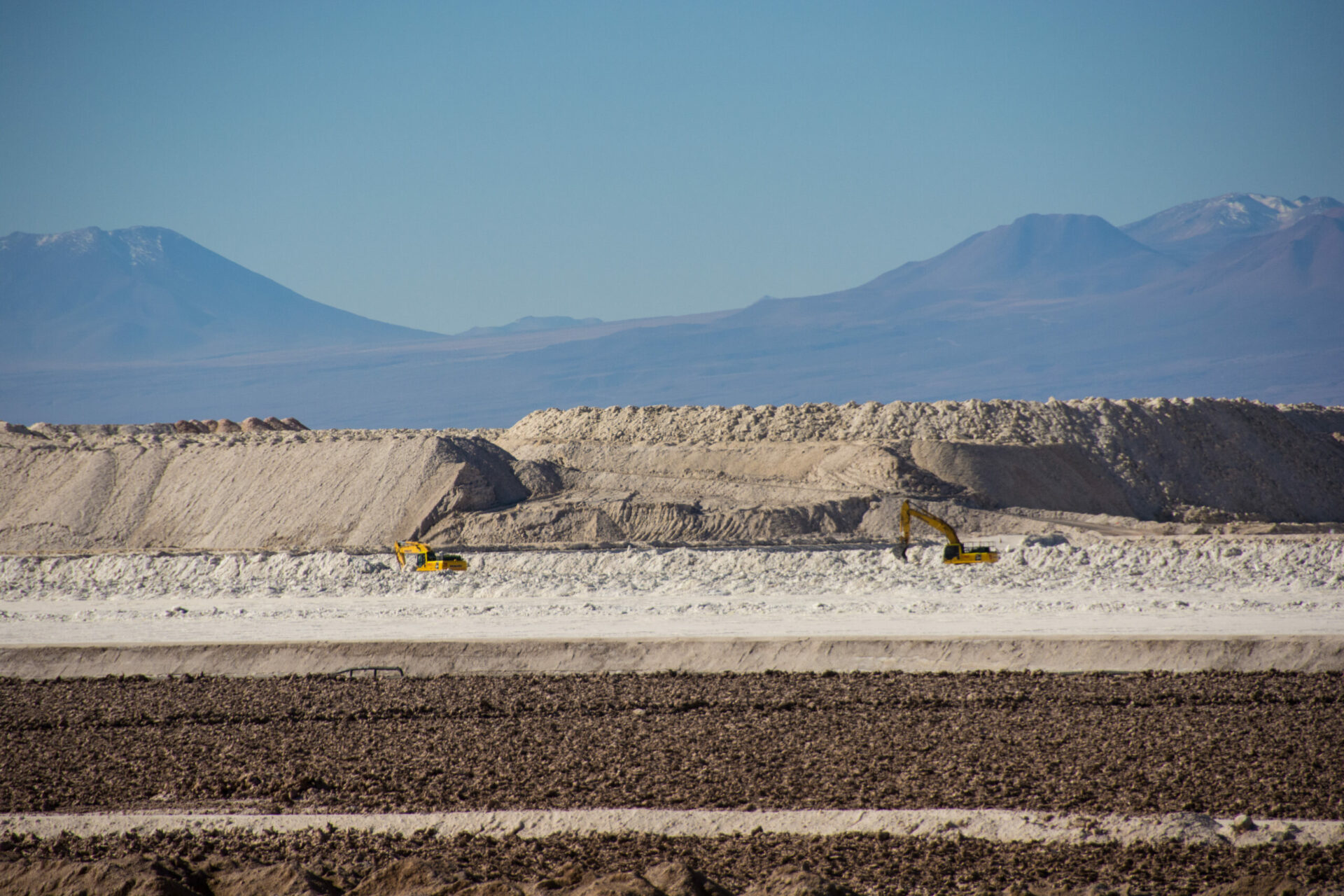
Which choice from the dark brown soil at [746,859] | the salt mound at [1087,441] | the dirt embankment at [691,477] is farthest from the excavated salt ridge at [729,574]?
the dark brown soil at [746,859]

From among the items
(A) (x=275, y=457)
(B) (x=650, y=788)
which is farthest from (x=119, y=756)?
(A) (x=275, y=457)

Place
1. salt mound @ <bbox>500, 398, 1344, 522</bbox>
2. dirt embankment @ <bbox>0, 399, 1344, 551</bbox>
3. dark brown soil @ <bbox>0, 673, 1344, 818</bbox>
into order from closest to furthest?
1. dark brown soil @ <bbox>0, 673, 1344, 818</bbox>
2. dirt embankment @ <bbox>0, 399, 1344, 551</bbox>
3. salt mound @ <bbox>500, 398, 1344, 522</bbox>

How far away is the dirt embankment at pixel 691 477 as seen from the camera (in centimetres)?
2364

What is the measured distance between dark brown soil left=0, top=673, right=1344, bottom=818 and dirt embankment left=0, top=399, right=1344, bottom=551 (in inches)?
472

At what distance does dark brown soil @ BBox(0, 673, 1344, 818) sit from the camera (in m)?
6.73

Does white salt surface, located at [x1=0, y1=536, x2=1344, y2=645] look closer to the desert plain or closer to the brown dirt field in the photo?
the desert plain

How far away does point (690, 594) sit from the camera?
16625 millimetres

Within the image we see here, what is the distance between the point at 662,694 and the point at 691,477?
18.0 metres

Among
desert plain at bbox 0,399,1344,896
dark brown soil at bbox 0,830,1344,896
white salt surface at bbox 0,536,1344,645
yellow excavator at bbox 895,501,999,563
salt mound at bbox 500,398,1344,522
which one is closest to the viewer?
dark brown soil at bbox 0,830,1344,896

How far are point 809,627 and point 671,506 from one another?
1045 centimetres

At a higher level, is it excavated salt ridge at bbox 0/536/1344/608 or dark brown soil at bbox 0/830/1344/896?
dark brown soil at bbox 0/830/1344/896

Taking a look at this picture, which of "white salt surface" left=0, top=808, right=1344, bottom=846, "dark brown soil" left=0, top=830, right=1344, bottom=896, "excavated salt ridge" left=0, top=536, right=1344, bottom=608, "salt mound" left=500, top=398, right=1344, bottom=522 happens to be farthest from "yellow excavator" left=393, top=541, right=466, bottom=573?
"salt mound" left=500, top=398, right=1344, bottom=522

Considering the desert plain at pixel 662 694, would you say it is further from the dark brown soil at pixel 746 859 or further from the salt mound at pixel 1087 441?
the salt mound at pixel 1087 441

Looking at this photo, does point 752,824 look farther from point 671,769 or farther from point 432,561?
point 432,561
